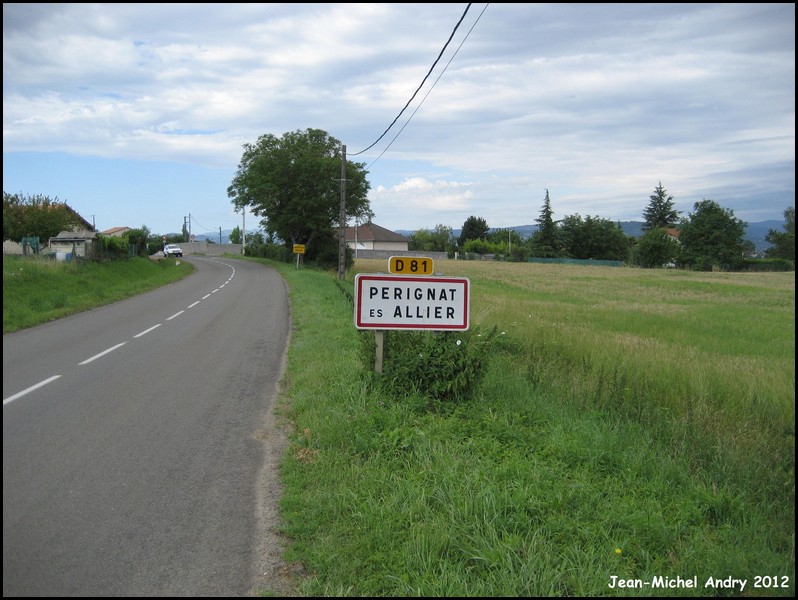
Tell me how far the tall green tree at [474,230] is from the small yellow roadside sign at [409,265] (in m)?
113

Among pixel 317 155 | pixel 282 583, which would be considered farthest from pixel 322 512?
pixel 317 155

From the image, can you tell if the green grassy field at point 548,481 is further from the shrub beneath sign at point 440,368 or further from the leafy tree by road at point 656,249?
the leafy tree by road at point 656,249

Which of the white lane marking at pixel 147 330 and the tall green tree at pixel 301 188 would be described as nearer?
the white lane marking at pixel 147 330

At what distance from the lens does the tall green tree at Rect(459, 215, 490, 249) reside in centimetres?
11969

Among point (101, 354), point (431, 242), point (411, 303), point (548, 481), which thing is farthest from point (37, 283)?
point (431, 242)

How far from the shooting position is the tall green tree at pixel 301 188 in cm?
5241

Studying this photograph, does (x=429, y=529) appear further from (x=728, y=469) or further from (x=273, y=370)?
(x=273, y=370)

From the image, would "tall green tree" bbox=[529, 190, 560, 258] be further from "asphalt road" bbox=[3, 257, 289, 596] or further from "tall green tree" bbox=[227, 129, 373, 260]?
"asphalt road" bbox=[3, 257, 289, 596]

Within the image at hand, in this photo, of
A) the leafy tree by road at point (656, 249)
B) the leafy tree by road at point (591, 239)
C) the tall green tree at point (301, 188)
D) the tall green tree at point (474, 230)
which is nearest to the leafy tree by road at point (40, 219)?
the tall green tree at point (301, 188)

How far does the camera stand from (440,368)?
6.95 metres

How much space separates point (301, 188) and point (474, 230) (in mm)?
70425

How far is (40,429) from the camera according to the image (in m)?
5.44

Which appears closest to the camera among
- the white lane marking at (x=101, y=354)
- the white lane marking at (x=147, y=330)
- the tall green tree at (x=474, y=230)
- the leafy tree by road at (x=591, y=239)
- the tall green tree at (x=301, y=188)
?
the white lane marking at (x=101, y=354)

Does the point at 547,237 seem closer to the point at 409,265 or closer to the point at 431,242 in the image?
the point at 431,242
